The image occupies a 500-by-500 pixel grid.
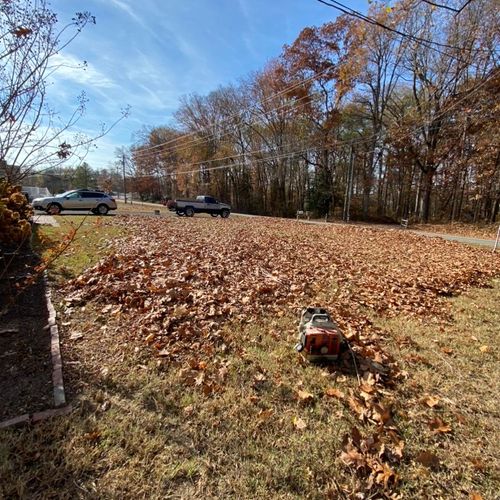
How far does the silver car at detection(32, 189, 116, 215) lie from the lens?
53.8 ft

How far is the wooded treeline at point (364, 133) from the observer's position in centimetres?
1789

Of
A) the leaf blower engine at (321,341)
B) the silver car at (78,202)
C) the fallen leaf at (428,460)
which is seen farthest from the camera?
the silver car at (78,202)

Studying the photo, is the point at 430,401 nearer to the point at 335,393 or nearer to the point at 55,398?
the point at 335,393

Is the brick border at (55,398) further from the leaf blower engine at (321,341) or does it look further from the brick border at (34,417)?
the leaf blower engine at (321,341)

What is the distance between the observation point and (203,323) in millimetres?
3689

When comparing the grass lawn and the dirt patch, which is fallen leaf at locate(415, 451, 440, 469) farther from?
the dirt patch

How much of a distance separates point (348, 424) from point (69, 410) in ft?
6.92

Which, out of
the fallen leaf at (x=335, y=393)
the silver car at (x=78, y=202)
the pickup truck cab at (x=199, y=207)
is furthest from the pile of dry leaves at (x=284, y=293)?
the pickup truck cab at (x=199, y=207)

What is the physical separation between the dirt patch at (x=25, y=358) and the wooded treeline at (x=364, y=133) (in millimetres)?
8398

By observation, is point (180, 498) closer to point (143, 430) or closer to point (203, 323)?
point (143, 430)

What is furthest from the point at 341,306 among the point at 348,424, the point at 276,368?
the point at 348,424

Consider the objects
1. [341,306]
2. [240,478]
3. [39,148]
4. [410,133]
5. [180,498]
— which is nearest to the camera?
[180,498]

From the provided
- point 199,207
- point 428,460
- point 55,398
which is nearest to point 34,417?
point 55,398

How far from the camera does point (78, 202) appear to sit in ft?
58.4
